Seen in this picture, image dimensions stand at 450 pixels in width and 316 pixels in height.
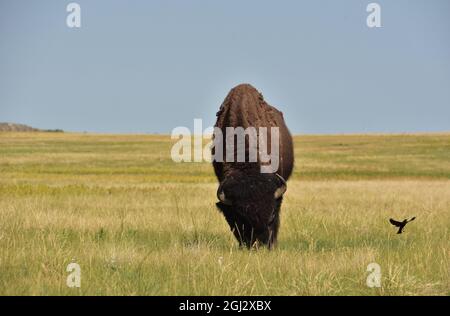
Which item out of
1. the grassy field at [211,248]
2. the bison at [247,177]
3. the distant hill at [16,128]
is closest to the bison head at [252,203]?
the bison at [247,177]

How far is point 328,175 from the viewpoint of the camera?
1671 inches

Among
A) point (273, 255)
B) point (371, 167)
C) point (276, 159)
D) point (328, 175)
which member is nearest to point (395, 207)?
point (276, 159)

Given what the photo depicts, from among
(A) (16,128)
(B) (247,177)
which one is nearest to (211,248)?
(B) (247,177)

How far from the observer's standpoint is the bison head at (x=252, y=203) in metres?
10.1

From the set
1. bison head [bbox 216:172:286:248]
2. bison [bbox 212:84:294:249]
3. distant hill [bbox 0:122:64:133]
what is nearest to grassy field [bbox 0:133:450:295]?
bison head [bbox 216:172:286:248]

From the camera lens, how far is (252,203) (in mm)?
10133

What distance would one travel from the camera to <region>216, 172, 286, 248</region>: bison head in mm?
10133

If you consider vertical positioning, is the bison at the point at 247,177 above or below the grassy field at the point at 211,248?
above

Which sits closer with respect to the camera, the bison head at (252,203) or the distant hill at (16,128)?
the bison head at (252,203)

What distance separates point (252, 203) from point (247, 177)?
602 mm

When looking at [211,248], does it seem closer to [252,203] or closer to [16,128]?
[252,203]

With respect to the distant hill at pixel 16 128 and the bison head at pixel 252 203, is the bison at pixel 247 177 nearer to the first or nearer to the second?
the bison head at pixel 252 203
